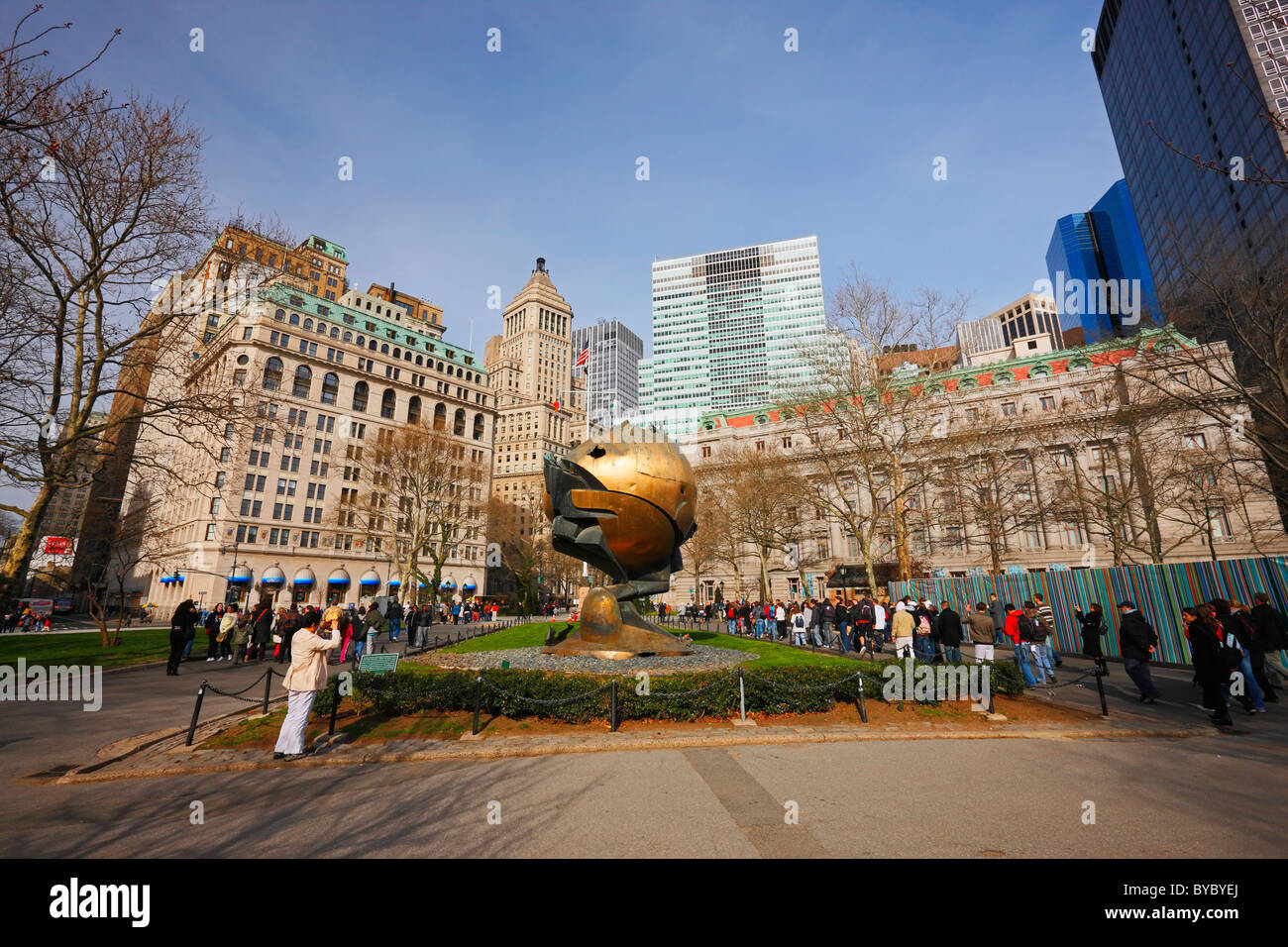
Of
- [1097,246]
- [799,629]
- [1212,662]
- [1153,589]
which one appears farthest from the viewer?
[1097,246]

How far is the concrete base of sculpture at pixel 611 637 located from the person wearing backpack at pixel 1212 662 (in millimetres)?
10985

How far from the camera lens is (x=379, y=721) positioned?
9.97 meters

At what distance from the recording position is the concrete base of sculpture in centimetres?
1575

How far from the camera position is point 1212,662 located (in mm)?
9570

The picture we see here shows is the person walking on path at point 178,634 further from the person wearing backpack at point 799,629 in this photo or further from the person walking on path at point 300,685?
the person wearing backpack at point 799,629

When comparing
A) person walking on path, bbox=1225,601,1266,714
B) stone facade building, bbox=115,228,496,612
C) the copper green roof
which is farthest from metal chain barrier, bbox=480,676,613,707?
the copper green roof

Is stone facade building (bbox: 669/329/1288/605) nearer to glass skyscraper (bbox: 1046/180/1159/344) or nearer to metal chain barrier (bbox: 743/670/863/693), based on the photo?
metal chain barrier (bbox: 743/670/863/693)

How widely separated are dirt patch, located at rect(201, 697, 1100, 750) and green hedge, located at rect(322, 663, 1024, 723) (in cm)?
17

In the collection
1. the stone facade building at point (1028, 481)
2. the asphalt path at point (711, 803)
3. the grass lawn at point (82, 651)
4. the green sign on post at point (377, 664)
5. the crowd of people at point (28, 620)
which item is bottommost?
the asphalt path at point (711, 803)

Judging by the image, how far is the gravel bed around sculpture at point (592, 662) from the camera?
13727 mm

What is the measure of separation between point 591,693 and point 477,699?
6.55ft

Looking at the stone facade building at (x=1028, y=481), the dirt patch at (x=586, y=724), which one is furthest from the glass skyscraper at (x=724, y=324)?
the dirt patch at (x=586, y=724)

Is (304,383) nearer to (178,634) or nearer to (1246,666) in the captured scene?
(178,634)

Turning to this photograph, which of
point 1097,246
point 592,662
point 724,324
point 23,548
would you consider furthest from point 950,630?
point 1097,246
